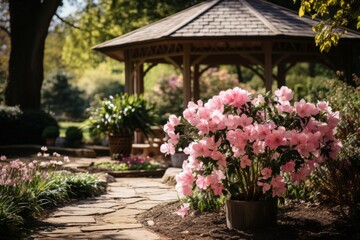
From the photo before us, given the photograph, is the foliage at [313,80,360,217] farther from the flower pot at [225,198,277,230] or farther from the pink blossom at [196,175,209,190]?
the pink blossom at [196,175,209,190]

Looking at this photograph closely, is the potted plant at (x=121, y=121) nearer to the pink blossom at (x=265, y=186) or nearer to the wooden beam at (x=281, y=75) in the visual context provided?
the wooden beam at (x=281, y=75)

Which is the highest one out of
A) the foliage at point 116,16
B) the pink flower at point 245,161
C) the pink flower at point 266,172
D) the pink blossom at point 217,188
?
the foliage at point 116,16

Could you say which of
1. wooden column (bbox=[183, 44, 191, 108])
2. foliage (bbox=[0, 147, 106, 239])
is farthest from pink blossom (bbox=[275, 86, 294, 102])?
wooden column (bbox=[183, 44, 191, 108])

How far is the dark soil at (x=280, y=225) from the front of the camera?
554 cm

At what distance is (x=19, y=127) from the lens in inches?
649

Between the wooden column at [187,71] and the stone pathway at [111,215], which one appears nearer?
the stone pathway at [111,215]

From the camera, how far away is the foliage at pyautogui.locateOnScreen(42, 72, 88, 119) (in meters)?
33.8

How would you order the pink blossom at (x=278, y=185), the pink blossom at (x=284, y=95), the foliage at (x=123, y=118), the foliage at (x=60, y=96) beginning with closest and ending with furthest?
the pink blossom at (x=278, y=185), the pink blossom at (x=284, y=95), the foliage at (x=123, y=118), the foliage at (x=60, y=96)

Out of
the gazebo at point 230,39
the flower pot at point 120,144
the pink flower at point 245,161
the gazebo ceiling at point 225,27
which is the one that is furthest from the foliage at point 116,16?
the pink flower at point 245,161

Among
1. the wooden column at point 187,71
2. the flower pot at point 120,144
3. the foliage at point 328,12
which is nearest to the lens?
the foliage at point 328,12

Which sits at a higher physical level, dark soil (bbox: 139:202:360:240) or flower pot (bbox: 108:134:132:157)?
flower pot (bbox: 108:134:132:157)

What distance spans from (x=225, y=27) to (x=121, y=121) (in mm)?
3281

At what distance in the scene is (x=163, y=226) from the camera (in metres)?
6.27

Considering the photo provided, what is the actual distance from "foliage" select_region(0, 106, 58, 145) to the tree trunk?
3.52 ft
